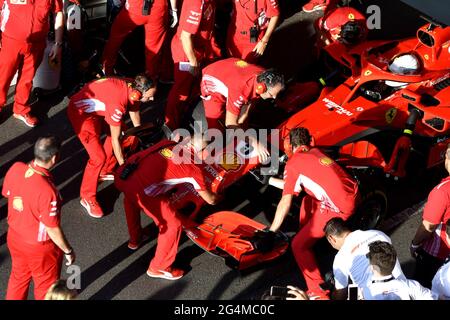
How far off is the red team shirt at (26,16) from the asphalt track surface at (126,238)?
1.12m

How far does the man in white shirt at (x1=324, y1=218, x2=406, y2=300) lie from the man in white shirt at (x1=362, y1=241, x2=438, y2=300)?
1.18 feet

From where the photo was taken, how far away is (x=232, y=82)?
8.48 meters

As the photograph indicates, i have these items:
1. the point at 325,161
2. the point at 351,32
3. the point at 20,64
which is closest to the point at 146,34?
the point at 20,64

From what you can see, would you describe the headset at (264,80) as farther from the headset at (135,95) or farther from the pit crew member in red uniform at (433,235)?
the pit crew member in red uniform at (433,235)

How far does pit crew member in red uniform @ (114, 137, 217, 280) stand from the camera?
7.46m

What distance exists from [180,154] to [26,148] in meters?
2.52

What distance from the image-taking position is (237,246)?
793 centimetres

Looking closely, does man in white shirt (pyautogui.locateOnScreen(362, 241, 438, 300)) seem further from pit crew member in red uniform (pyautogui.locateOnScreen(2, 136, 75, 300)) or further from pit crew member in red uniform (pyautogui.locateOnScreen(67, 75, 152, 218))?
pit crew member in red uniform (pyautogui.locateOnScreen(67, 75, 152, 218))

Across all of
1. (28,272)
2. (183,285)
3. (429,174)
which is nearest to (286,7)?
(429,174)

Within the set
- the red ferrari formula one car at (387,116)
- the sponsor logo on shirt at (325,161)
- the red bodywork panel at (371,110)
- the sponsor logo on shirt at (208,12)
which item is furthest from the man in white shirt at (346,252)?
the sponsor logo on shirt at (208,12)

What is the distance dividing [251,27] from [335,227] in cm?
354

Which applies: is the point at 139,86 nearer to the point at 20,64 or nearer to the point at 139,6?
the point at 139,6

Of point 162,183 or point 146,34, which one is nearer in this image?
point 162,183

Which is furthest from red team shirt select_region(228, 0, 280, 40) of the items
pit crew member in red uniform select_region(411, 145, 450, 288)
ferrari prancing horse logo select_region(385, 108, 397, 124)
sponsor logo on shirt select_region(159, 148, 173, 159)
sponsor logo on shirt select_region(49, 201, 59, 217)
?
sponsor logo on shirt select_region(49, 201, 59, 217)
